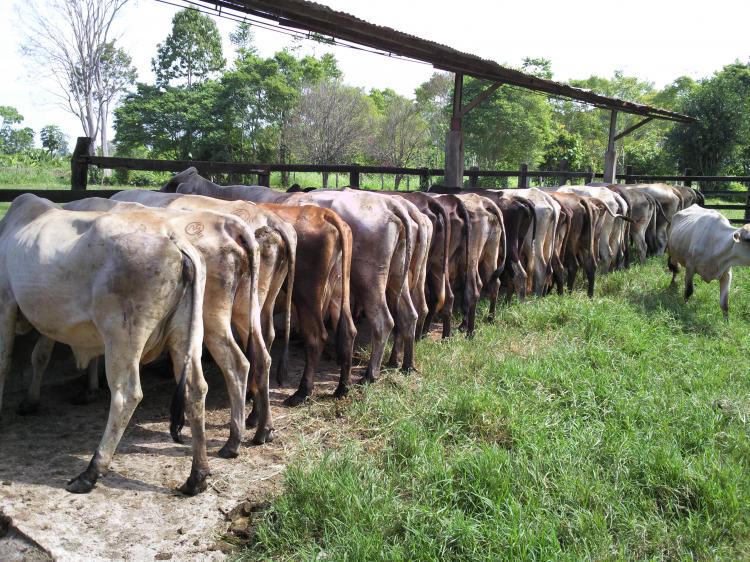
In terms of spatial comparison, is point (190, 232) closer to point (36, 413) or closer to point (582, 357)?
point (36, 413)

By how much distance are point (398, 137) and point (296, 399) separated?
3916 cm

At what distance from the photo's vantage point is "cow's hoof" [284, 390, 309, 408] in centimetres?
557

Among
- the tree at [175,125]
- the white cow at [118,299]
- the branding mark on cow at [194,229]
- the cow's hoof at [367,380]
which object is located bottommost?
the cow's hoof at [367,380]

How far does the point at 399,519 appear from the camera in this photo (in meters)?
3.53

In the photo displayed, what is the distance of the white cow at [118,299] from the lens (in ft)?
13.0

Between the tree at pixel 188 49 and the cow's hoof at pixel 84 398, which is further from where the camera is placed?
the tree at pixel 188 49

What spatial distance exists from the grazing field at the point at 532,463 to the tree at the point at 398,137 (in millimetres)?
35704

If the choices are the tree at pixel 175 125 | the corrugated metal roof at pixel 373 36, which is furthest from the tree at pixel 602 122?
the corrugated metal roof at pixel 373 36

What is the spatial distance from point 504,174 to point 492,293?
7.54 metres

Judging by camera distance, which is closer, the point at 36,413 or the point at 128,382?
the point at 128,382

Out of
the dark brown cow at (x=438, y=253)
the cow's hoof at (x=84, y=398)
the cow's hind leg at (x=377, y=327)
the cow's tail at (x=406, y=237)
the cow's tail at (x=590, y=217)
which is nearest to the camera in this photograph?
the cow's hoof at (x=84, y=398)

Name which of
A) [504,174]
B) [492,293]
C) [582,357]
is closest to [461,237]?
[492,293]

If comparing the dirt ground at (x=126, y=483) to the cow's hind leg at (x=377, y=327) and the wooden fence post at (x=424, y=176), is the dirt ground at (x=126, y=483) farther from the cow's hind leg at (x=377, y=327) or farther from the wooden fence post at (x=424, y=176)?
the wooden fence post at (x=424, y=176)

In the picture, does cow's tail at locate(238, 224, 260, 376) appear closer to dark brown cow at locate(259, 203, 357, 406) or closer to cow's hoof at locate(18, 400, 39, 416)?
dark brown cow at locate(259, 203, 357, 406)
